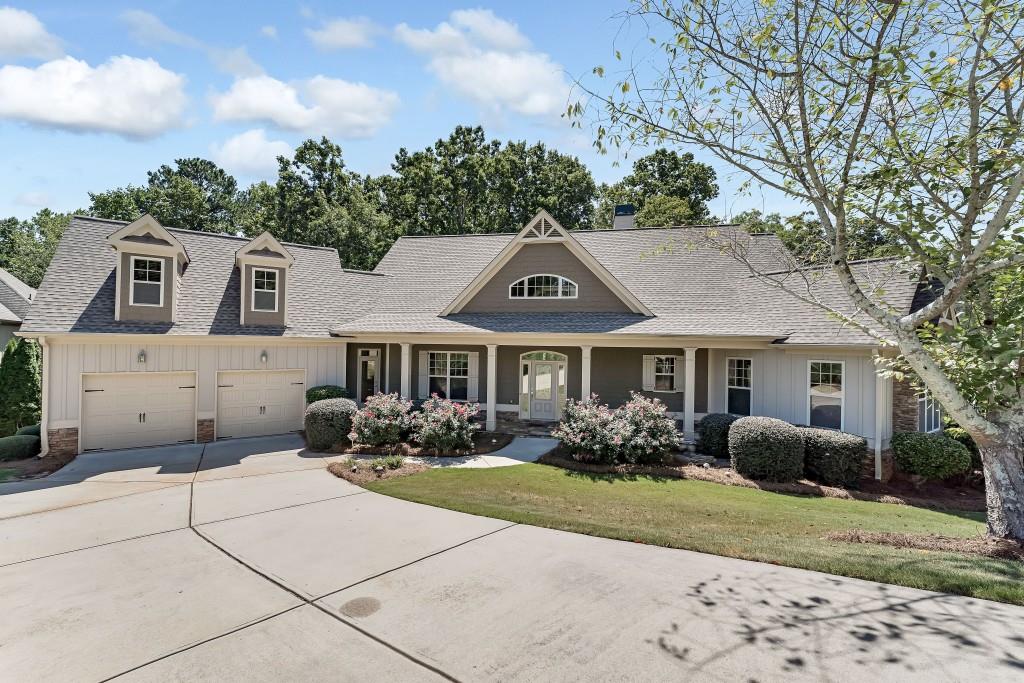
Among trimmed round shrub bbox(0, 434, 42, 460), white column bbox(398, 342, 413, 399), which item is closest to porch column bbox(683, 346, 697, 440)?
white column bbox(398, 342, 413, 399)

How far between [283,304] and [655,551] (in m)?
13.8

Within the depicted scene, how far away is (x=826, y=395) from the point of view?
1288cm

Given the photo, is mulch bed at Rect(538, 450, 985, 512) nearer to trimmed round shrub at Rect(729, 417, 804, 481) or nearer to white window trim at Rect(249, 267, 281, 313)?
trimmed round shrub at Rect(729, 417, 804, 481)

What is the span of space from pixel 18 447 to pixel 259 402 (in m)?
5.55

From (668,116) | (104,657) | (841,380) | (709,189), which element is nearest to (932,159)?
(668,116)

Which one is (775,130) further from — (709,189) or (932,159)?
(709,189)

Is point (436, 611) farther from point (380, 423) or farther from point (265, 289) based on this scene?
point (265, 289)

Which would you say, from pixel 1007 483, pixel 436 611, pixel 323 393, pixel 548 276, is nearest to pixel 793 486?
pixel 1007 483

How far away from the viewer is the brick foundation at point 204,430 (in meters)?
14.3

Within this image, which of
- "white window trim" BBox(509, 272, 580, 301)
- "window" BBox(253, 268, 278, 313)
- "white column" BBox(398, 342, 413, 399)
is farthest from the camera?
"white window trim" BBox(509, 272, 580, 301)

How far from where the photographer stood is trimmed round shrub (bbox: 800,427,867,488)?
1124cm

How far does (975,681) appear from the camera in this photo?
3.78 metres

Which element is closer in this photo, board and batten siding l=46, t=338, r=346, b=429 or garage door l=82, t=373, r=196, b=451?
board and batten siding l=46, t=338, r=346, b=429

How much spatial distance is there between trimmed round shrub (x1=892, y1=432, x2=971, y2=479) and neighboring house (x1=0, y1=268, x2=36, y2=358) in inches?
1177
